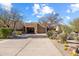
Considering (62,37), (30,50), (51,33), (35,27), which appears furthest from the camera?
(62,37)

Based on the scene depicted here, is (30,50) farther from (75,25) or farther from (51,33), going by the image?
(75,25)

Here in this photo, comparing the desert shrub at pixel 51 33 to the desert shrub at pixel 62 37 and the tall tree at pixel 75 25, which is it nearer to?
the desert shrub at pixel 62 37

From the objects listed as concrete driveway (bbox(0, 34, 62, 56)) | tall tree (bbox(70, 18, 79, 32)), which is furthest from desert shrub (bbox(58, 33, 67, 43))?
tall tree (bbox(70, 18, 79, 32))

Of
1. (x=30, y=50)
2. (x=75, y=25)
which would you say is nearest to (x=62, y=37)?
(x=75, y=25)

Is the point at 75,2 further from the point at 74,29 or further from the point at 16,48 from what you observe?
the point at 16,48

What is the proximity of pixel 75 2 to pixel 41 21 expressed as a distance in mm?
1779

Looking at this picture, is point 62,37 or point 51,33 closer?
point 51,33

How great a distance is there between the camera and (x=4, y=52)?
8.98 meters

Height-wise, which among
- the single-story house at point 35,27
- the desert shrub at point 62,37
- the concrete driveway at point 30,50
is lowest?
the concrete driveway at point 30,50

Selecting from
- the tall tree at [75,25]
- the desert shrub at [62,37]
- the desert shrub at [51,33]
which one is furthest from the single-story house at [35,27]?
the desert shrub at [62,37]

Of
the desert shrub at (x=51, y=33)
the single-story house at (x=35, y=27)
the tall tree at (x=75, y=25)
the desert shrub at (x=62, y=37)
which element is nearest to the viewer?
the tall tree at (x=75, y=25)

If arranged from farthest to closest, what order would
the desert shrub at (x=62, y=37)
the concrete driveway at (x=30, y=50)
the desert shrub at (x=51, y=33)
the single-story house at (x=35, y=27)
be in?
the desert shrub at (x=62, y=37)
the desert shrub at (x=51, y=33)
the single-story house at (x=35, y=27)
the concrete driveway at (x=30, y=50)

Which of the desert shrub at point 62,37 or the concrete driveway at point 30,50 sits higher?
the desert shrub at point 62,37

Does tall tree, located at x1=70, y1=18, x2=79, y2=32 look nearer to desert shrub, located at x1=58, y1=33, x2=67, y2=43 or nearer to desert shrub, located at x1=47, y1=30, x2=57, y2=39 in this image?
desert shrub, located at x1=47, y1=30, x2=57, y2=39
